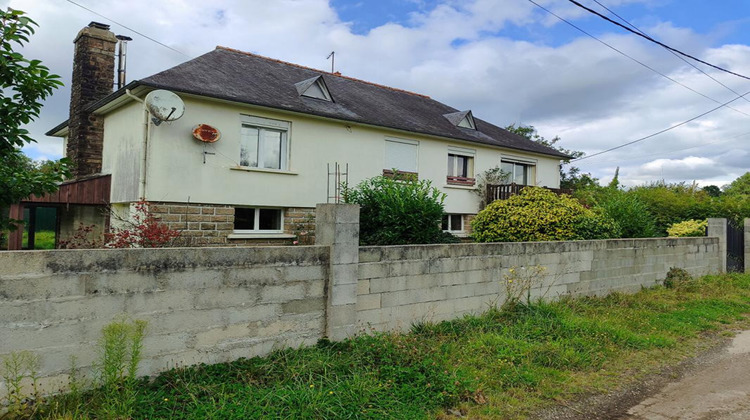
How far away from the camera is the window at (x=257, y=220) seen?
10492 millimetres

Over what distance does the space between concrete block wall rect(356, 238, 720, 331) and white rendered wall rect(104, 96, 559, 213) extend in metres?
5.78

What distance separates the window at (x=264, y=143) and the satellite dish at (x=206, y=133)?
30.7 inches

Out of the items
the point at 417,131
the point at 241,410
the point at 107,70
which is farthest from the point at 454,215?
the point at 241,410

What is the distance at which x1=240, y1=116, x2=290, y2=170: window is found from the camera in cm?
1044

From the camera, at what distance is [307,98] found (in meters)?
11.7

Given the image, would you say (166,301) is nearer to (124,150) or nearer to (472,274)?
(472,274)

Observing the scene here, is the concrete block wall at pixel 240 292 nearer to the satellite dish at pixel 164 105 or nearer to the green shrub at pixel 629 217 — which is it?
the green shrub at pixel 629 217

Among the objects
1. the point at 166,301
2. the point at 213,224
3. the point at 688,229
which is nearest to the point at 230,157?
the point at 213,224

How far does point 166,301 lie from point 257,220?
22.6 feet

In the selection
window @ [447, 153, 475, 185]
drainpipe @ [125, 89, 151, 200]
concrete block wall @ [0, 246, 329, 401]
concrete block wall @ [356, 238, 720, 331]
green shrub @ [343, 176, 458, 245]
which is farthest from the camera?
window @ [447, 153, 475, 185]

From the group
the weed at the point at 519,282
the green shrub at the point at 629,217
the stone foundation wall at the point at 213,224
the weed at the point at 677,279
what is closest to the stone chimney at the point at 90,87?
the stone foundation wall at the point at 213,224

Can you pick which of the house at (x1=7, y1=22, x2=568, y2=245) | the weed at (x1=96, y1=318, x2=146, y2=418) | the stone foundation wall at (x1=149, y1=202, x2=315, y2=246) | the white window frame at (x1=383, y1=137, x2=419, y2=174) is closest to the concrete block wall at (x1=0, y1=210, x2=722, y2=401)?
the weed at (x1=96, y1=318, x2=146, y2=418)

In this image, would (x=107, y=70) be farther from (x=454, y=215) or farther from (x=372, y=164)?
(x=454, y=215)

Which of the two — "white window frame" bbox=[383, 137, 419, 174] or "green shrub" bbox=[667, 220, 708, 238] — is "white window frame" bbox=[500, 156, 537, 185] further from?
"green shrub" bbox=[667, 220, 708, 238]
